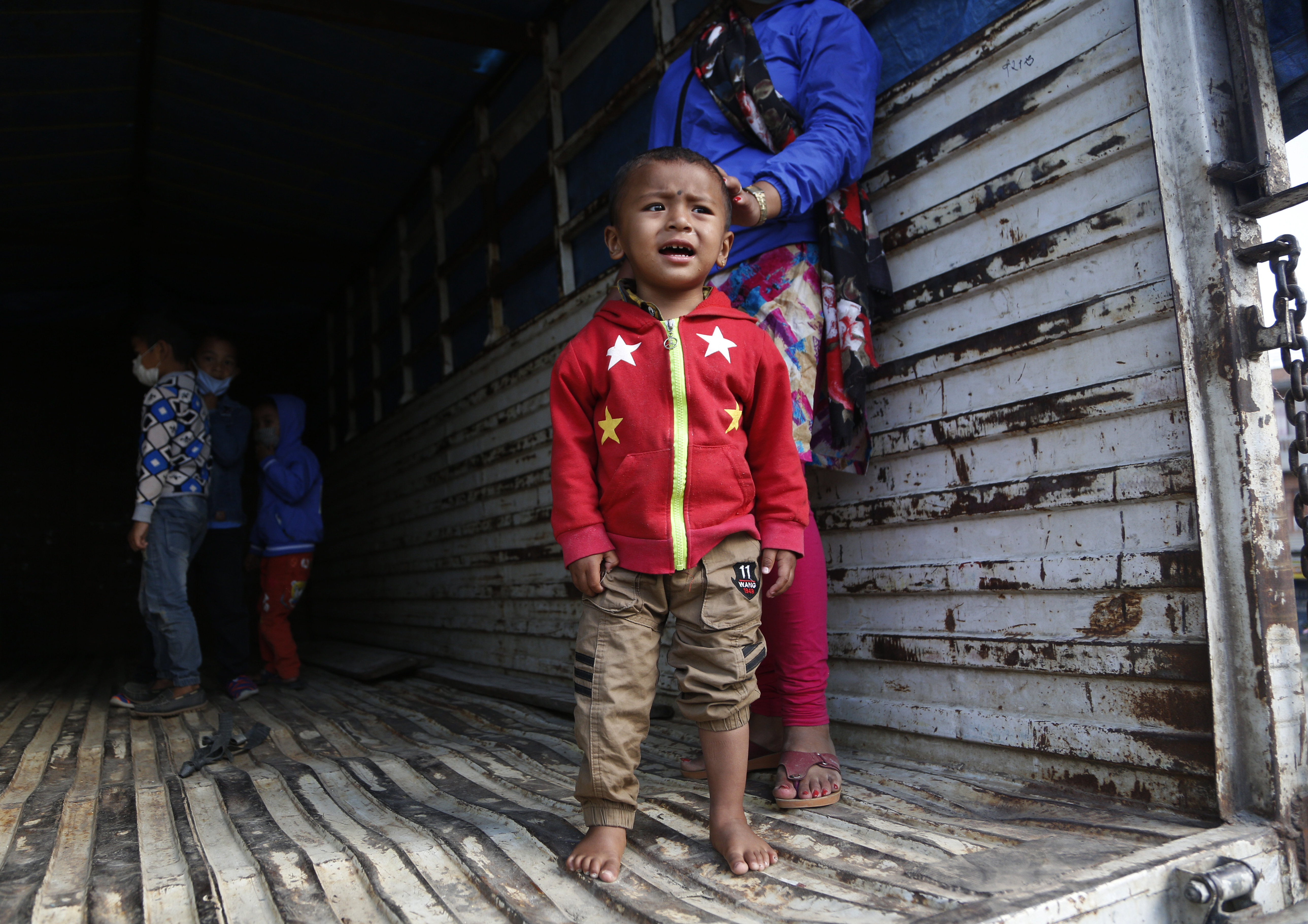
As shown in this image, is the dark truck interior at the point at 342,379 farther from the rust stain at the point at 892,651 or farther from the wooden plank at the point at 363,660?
the rust stain at the point at 892,651

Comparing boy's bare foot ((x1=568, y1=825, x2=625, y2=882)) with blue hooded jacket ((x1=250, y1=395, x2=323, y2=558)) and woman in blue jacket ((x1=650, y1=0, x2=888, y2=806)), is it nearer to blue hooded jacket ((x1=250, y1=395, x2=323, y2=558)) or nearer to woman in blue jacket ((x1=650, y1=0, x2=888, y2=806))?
woman in blue jacket ((x1=650, y1=0, x2=888, y2=806))

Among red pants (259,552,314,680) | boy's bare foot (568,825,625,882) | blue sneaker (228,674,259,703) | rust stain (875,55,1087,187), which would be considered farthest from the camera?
red pants (259,552,314,680)

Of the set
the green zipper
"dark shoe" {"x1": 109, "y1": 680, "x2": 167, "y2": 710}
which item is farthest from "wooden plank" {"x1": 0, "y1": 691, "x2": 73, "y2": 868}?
the green zipper

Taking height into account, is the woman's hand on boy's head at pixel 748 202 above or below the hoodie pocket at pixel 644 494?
above

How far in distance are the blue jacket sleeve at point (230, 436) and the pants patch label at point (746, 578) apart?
3.54 meters

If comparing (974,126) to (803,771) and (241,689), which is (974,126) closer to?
(803,771)

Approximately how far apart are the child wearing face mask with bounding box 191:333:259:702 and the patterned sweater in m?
0.32

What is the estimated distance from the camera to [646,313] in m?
1.83

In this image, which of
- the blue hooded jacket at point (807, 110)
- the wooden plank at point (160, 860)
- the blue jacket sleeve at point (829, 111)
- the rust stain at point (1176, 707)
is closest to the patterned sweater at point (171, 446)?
the wooden plank at point (160, 860)

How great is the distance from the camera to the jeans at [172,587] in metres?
3.80

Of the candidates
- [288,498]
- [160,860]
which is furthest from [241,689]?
[160,860]

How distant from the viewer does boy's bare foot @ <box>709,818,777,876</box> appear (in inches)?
61.1

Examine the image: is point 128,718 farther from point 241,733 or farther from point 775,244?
point 775,244

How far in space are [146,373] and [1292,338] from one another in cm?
443
